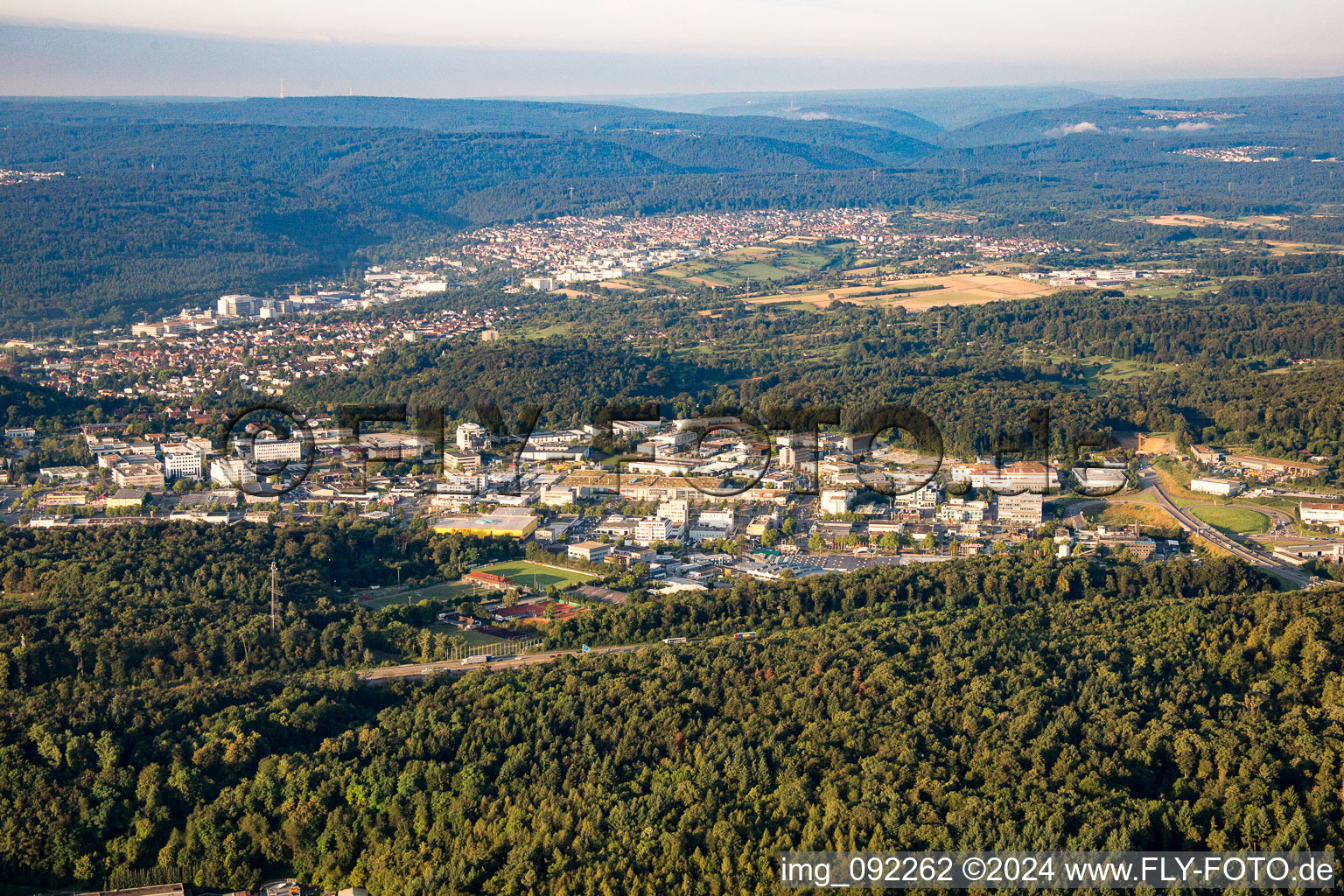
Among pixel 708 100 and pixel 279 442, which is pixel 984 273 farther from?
pixel 708 100

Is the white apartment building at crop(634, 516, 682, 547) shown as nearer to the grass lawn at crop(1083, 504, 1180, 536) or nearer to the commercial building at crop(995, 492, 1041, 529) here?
the commercial building at crop(995, 492, 1041, 529)

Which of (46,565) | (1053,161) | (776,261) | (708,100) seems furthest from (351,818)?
(708,100)

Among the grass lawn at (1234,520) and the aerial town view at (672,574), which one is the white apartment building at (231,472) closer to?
the aerial town view at (672,574)

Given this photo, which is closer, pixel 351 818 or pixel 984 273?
pixel 351 818

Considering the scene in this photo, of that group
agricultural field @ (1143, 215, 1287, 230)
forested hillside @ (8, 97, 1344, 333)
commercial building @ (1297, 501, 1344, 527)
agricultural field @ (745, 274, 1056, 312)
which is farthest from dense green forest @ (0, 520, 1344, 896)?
agricultural field @ (1143, 215, 1287, 230)

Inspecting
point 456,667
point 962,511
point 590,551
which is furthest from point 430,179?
point 456,667

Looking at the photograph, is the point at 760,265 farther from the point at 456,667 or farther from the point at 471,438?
the point at 456,667
